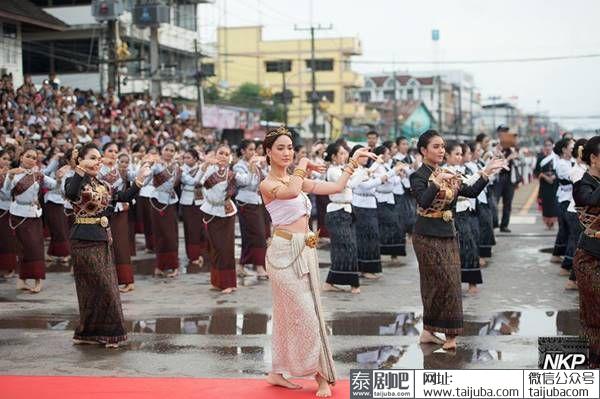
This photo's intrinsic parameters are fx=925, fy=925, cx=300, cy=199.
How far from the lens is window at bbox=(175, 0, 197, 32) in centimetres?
4541

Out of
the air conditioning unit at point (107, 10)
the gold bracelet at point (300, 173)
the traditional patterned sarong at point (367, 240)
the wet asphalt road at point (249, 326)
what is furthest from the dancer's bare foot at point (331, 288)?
the air conditioning unit at point (107, 10)

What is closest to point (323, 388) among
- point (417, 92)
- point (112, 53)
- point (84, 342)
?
point (84, 342)

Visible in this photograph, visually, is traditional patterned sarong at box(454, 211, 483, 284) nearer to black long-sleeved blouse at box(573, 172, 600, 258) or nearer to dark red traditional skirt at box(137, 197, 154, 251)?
black long-sleeved blouse at box(573, 172, 600, 258)

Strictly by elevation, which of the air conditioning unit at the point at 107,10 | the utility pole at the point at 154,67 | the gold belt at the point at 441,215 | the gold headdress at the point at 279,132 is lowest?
the gold belt at the point at 441,215

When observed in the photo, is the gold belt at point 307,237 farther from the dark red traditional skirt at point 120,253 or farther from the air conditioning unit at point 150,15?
the air conditioning unit at point 150,15

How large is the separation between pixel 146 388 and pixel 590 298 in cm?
343

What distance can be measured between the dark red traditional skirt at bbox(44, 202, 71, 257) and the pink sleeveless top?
8600 millimetres

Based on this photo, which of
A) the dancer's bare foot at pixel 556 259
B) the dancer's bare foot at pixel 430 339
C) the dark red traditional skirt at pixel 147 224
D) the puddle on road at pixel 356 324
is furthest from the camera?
the dark red traditional skirt at pixel 147 224

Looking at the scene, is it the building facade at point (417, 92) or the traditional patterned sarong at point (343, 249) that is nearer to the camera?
the traditional patterned sarong at point (343, 249)

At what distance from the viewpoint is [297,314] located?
266 inches

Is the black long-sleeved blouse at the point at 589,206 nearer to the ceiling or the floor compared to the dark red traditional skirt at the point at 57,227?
nearer to the ceiling

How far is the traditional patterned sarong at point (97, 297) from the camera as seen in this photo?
8.62m

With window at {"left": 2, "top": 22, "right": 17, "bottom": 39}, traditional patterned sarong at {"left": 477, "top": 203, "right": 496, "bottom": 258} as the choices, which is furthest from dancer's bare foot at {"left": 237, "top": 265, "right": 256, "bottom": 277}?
window at {"left": 2, "top": 22, "right": 17, "bottom": 39}

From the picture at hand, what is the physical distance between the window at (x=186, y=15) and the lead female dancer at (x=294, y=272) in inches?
1559
